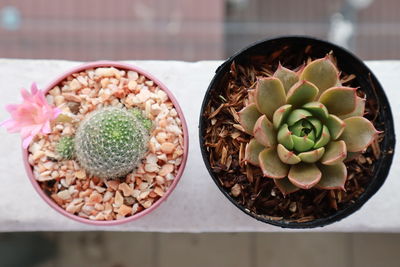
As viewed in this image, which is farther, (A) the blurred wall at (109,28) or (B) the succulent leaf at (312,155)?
(A) the blurred wall at (109,28)

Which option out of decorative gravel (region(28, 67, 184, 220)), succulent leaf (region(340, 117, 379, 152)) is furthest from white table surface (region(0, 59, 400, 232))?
succulent leaf (region(340, 117, 379, 152))

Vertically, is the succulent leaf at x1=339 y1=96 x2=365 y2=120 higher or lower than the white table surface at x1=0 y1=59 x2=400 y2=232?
higher

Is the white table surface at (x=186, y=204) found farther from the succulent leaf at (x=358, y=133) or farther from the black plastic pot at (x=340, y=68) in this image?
the succulent leaf at (x=358, y=133)

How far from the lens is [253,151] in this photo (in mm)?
773

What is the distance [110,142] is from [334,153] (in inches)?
13.8

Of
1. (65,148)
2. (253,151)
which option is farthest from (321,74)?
(65,148)

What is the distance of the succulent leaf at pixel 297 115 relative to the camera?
0.74 meters

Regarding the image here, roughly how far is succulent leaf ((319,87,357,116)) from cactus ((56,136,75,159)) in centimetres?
45

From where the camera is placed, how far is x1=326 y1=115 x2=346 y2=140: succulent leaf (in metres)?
0.72

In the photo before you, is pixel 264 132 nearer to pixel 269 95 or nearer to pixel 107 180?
pixel 269 95

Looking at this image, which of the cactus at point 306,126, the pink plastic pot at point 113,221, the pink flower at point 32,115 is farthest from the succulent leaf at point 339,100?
the pink flower at point 32,115

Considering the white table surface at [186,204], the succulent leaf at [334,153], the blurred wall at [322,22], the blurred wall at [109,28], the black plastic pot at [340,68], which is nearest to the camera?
the succulent leaf at [334,153]

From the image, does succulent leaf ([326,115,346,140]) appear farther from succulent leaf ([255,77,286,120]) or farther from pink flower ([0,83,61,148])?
pink flower ([0,83,61,148])

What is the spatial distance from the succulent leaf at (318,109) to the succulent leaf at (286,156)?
0.07 metres
